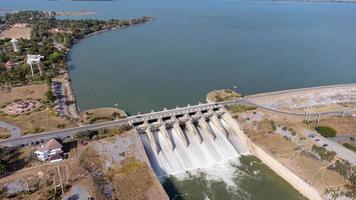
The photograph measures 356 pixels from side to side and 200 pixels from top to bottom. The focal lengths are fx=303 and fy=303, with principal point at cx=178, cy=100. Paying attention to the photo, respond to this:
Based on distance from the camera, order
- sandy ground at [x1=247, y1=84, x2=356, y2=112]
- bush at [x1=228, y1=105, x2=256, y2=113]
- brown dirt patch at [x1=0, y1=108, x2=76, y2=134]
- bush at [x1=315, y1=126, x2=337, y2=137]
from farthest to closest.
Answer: sandy ground at [x1=247, y1=84, x2=356, y2=112] → bush at [x1=228, y1=105, x2=256, y2=113] → brown dirt patch at [x1=0, y1=108, x2=76, y2=134] → bush at [x1=315, y1=126, x2=337, y2=137]

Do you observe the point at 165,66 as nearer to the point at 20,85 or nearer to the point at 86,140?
the point at 20,85

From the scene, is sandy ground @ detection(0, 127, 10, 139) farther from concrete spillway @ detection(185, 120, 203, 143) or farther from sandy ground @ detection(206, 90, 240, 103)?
sandy ground @ detection(206, 90, 240, 103)

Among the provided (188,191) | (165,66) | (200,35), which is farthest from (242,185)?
(200,35)

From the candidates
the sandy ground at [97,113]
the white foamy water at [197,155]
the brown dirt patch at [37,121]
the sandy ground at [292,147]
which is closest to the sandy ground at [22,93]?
the brown dirt patch at [37,121]

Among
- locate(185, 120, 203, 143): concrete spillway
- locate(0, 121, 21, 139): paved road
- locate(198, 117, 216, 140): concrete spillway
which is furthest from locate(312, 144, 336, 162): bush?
locate(0, 121, 21, 139): paved road

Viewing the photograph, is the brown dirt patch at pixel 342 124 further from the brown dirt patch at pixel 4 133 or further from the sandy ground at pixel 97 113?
the brown dirt patch at pixel 4 133

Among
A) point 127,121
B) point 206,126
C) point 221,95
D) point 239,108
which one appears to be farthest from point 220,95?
point 127,121

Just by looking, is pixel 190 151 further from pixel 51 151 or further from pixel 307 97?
pixel 307 97
